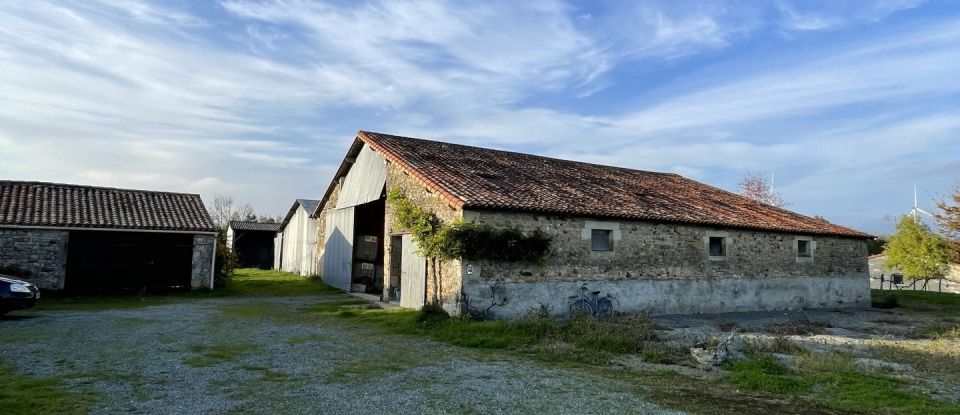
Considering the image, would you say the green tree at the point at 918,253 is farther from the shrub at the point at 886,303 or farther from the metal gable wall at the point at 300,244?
the metal gable wall at the point at 300,244

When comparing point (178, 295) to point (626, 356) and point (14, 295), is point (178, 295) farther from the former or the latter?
point (626, 356)

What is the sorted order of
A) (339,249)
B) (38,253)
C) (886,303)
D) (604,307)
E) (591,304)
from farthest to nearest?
(886,303), (339,249), (38,253), (604,307), (591,304)

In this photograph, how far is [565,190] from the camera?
16328 millimetres

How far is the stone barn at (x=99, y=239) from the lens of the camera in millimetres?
16781

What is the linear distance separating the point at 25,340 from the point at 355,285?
11060 millimetres

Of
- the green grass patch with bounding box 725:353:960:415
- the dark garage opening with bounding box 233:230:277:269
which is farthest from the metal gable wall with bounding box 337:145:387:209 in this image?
the dark garage opening with bounding box 233:230:277:269

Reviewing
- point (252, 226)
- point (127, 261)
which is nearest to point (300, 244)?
point (252, 226)

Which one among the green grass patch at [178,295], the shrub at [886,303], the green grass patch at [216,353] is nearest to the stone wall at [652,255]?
the shrub at [886,303]

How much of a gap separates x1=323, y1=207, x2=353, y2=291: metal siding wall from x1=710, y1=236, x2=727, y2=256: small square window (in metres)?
11.6

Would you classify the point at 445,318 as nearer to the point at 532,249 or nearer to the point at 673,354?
the point at 532,249

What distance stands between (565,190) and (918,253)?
29.6 metres

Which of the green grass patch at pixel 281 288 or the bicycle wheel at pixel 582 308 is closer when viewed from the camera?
the bicycle wheel at pixel 582 308

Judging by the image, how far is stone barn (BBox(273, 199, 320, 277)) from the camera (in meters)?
26.5

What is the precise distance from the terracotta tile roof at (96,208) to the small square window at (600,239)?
12.7m
